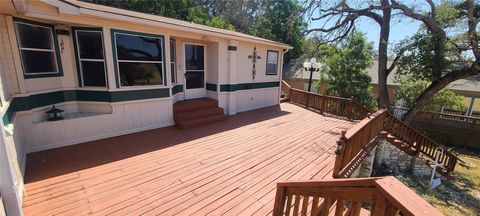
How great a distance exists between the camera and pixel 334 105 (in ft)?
28.9

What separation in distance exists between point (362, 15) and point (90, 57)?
10.6 metres

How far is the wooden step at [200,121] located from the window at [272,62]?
3281 millimetres

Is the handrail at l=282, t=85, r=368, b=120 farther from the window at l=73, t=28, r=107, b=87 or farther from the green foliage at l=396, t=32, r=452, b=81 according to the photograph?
the window at l=73, t=28, r=107, b=87

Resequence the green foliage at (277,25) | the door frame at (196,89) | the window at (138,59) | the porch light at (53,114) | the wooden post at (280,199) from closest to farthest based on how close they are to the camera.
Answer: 1. the wooden post at (280,199)
2. the porch light at (53,114)
3. the window at (138,59)
4. the door frame at (196,89)
5. the green foliage at (277,25)

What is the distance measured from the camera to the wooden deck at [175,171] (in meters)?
2.84

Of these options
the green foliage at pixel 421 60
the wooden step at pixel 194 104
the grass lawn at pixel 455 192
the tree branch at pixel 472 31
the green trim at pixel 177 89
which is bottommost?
the grass lawn at pixel 455 192

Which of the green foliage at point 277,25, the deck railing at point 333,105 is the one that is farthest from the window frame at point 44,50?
the green foliage at point 277,25

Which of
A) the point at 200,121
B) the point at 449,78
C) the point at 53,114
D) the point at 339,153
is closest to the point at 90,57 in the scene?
the point at 53,114

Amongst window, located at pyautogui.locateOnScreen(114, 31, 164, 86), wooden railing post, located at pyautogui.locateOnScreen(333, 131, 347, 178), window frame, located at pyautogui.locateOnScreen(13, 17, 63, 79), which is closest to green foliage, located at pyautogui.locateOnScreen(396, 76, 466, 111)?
wooden railing post, located at pyautogui.locateOnScreen(333, 131, 347, 178)

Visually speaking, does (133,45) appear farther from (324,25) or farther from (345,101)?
(324,25)

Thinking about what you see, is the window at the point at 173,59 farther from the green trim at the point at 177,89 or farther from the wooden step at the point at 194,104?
the wooden step at the point at 194,104

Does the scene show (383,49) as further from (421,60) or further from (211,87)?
(211,87)

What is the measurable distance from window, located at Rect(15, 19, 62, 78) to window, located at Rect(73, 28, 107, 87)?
38cm

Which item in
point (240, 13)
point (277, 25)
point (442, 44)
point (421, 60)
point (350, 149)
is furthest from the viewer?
point (240, 13)
